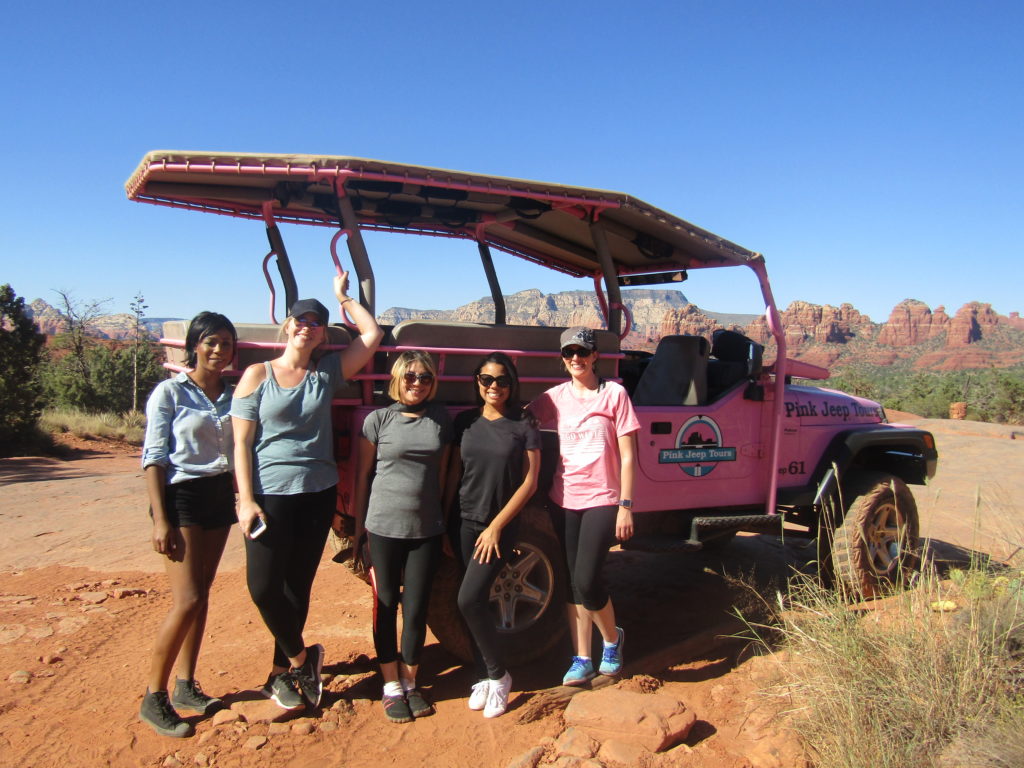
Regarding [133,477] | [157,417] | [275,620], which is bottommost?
[133,477]

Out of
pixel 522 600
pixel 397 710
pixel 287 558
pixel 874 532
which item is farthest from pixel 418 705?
pixel 874 532

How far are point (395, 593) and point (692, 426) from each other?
7.14ft

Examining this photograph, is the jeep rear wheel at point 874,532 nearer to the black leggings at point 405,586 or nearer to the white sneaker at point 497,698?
the white sneaker at point 497,698

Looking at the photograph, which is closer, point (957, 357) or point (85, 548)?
point (85, 548)

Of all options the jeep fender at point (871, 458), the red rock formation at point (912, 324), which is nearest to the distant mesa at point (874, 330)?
the red rock formation at point (912, 324)

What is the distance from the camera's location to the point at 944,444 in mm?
13914

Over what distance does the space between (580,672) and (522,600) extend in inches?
18.6

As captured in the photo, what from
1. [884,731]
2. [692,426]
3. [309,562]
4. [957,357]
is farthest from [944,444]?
[957,357]

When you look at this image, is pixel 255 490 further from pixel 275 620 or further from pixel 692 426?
pixel 692 426

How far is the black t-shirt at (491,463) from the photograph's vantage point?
3307mm

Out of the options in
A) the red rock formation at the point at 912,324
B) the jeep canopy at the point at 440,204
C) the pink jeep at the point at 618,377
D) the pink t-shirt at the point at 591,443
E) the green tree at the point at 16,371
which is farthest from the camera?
the red rock formation at the point at 912,324

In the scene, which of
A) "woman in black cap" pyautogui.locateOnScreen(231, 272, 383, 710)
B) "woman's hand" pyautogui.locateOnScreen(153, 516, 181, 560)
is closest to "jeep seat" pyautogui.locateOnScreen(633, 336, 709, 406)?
"woman in black cap" pyautogui.locateOnScreen(231, 272, 383, 710)

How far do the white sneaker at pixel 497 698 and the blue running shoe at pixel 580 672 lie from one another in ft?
1.14

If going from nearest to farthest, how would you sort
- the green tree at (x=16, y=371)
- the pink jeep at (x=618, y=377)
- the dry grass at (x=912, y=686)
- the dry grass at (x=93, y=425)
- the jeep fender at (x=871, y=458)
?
the dry grass at (x=912, y=686) < the pink jeep at (x=618, y=377) < the jeep fender at (x=871, y=458) < the green tree at (x=16, y=371) < the dry grass at (x=93, y=425)
